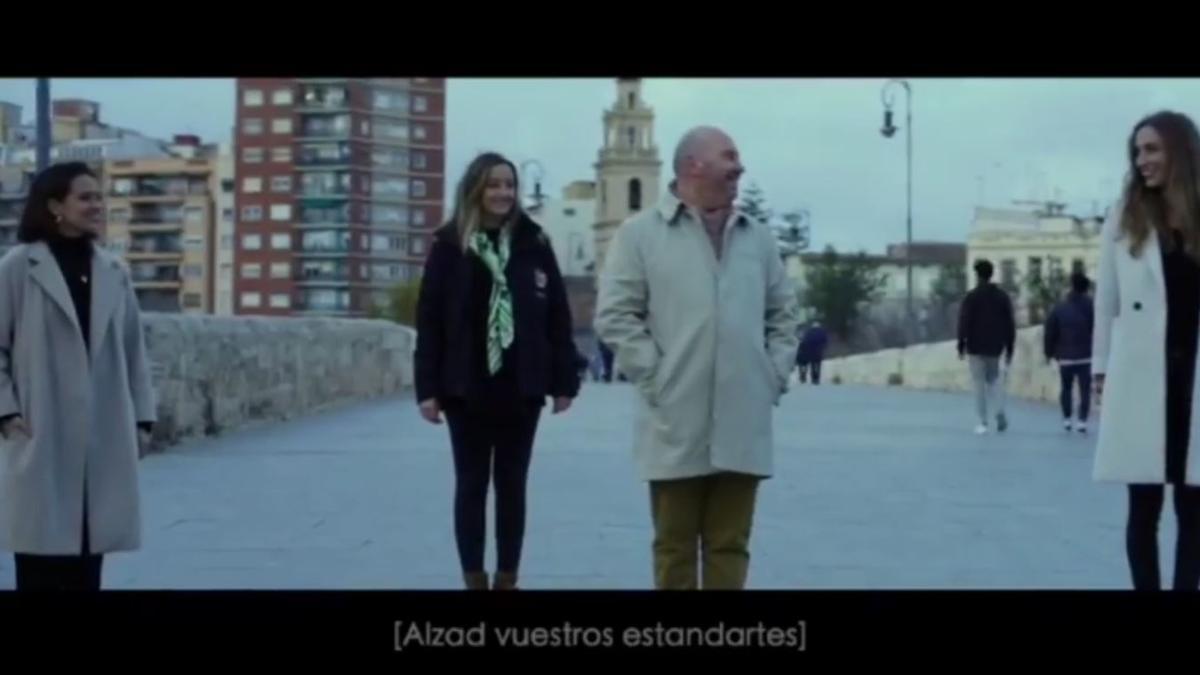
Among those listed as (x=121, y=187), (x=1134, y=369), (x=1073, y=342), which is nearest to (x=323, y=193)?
(x=121, y=187)

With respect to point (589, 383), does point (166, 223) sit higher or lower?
higher

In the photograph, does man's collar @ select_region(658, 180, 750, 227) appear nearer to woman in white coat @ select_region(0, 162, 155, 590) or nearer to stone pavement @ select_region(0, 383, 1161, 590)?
stone pavement @ select_region(0, 383, 1161, 590)

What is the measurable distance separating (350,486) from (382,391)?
107cm

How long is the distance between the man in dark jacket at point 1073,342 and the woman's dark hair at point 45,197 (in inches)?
72.8

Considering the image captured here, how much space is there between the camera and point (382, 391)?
5332 millimetres

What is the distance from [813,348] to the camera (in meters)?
4.27

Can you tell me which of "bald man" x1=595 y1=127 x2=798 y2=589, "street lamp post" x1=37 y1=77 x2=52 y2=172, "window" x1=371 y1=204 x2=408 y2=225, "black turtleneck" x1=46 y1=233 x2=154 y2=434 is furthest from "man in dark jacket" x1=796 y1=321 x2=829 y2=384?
"street lamp post" x1=37 y1=77 x2=52 y2=172

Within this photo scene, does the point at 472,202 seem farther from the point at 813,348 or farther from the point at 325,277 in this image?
the point at 813,348

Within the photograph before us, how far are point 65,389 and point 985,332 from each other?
1.76 meters

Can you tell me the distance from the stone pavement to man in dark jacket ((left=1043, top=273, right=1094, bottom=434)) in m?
0.29

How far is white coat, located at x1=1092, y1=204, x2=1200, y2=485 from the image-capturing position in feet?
12.4
